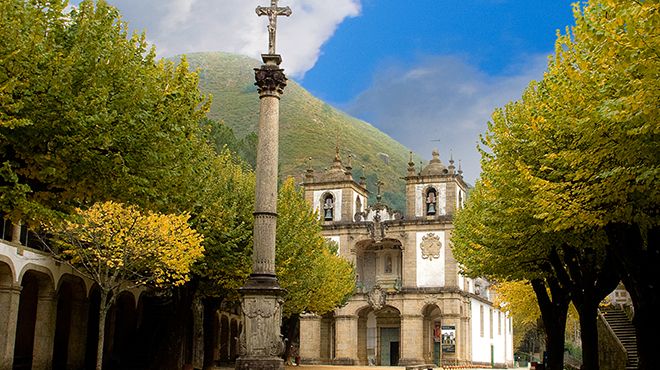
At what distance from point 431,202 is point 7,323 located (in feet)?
139

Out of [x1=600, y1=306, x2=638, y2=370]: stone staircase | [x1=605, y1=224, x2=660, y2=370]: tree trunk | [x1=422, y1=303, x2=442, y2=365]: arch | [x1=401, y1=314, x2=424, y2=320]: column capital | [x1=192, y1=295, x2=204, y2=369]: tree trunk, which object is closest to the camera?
[x1=605, y1=224, x2=660, y2=370]: tree trunk

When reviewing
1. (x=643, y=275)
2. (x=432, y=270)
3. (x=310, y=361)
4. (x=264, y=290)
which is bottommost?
(x=310, y=361)

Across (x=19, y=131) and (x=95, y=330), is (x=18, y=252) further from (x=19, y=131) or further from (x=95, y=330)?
(x=19, y=131)

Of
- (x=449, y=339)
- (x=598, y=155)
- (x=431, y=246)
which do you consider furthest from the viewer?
(x=431, y=246)

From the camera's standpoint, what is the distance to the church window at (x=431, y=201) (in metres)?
66.2

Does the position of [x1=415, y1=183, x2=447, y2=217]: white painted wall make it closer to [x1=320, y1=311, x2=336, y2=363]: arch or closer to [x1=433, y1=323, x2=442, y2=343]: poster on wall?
[x1=433, y1=323, x2=442, y2=343]: poster on wall

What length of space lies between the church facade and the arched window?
0.29 feet

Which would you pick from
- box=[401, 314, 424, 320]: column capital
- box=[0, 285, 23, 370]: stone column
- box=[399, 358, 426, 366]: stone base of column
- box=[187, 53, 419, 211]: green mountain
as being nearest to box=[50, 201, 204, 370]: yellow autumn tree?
box=[0, 285, 23, 370]: stone column

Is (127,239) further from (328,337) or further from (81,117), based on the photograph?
(328,337)

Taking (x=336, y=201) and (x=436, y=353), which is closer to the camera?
(x=436, y=353)

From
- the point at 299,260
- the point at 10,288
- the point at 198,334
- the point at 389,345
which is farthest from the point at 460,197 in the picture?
the point at 10,288

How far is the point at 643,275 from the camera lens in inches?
730

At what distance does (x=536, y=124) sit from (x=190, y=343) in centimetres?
2893

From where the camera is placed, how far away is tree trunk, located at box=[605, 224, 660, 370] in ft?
60.9
